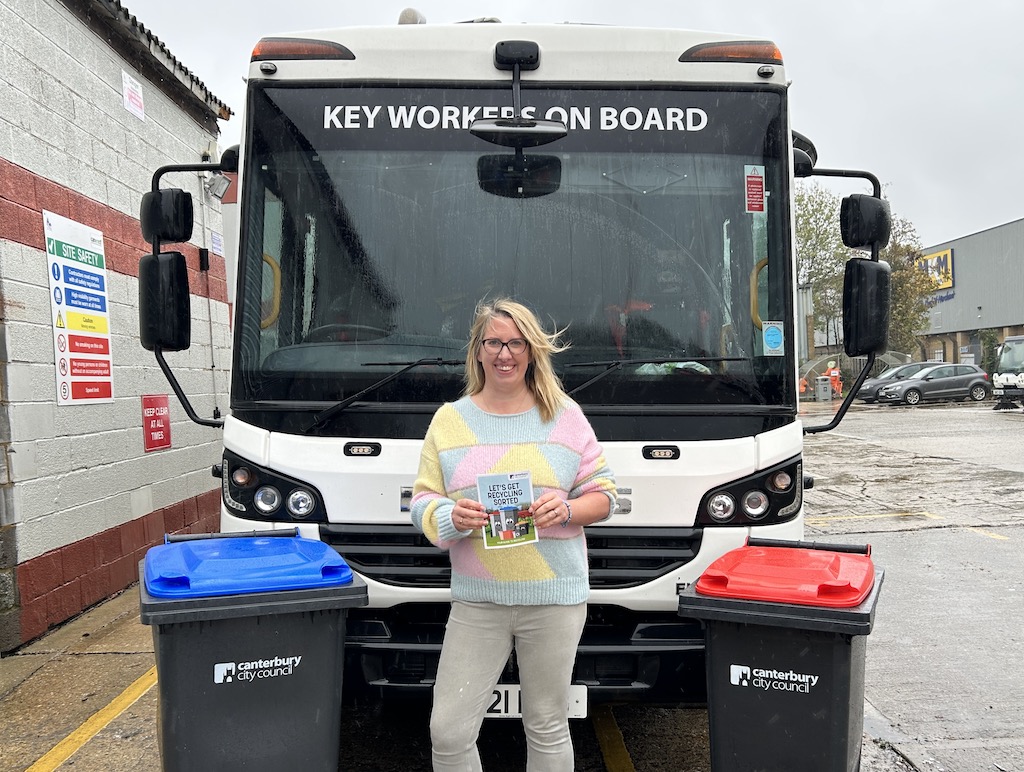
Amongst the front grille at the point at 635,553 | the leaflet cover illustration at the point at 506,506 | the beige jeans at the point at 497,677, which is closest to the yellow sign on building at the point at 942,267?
the front grille at the point at 635,553

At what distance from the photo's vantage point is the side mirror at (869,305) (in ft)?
12.0

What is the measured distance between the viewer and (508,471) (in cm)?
289

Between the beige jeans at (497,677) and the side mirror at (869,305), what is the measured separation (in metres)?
1.59

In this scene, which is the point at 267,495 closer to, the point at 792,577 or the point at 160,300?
the point at 160,300

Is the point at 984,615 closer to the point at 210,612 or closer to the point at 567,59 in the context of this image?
the point at 567,59

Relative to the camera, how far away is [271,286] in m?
3.70

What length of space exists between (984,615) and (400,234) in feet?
16.4

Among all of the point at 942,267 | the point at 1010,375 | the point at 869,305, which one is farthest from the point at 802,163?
the point at 942,267

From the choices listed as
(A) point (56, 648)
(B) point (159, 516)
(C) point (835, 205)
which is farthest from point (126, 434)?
(C) point (835, 205)

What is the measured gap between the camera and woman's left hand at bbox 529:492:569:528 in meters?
2.74

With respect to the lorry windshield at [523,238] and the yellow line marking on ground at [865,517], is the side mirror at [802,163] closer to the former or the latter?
the lorry windshield at [523,238]

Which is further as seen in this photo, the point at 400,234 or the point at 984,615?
the point at 984,615

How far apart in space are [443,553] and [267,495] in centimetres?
70

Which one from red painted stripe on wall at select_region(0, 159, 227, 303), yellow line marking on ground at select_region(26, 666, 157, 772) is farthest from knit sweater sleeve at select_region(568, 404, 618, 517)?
red painted stripe on wall at select_region(0, 159, 227, 303)
